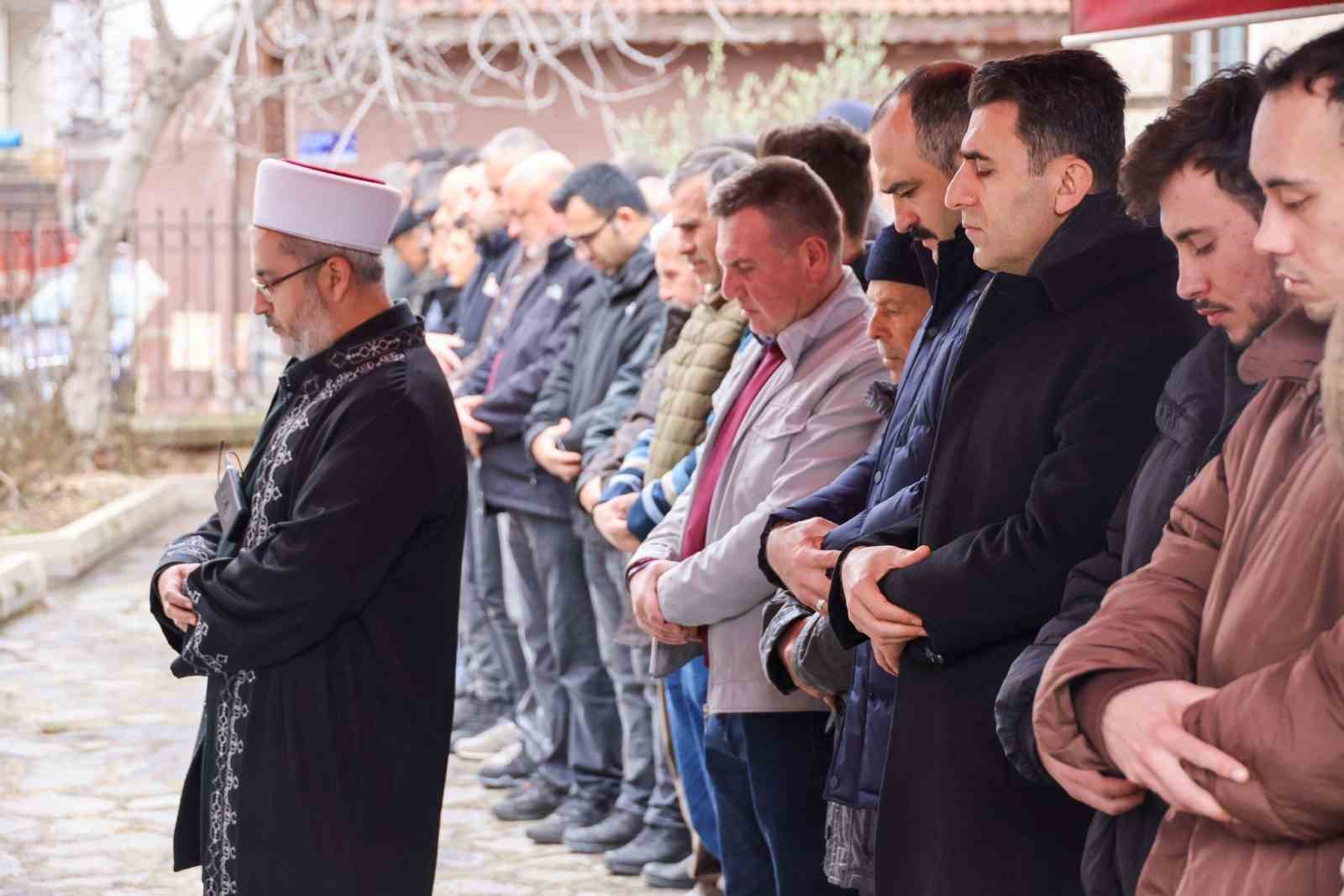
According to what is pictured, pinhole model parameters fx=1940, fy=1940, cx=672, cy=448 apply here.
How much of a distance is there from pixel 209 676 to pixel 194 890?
7.19 feet

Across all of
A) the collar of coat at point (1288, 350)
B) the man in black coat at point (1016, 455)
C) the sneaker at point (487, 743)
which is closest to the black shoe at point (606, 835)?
the sneaker at point (487, 743)

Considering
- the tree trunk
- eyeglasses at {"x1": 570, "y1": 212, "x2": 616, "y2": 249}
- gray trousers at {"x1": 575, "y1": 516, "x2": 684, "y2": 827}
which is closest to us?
gray trousers at {"x1": 575, "y1": 516, "x2": 684, "y2": 827}

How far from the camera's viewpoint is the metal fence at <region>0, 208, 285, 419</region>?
1467 centimetres

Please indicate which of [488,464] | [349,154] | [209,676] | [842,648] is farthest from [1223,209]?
[349,154]

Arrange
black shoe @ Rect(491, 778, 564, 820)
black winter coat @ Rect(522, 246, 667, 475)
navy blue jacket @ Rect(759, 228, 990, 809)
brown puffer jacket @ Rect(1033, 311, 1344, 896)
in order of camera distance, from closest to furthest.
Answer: brown puffer jacket @ Rect(1033, 311, 1344, 896) < navy blue jacket @ Rect(759, 228, 990, 809) < black winter coat @ Rect(522, 246, 667, 475) < black shoe @ Rect(491, 778, 564, 820)

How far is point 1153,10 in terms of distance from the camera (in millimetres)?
4176

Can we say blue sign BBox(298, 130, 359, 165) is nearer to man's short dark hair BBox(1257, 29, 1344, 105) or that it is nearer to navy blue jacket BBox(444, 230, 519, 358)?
navy blue jacket BBox(444, 230, 519, 358)

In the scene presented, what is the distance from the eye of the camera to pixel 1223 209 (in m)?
2.71

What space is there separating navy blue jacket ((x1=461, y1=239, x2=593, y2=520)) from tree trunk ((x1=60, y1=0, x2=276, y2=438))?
8416 mm

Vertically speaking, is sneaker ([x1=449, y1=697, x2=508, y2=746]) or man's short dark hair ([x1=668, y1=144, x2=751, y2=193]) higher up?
man's short dark hair ([x1=668, y1=144, x2=751, y2=193])

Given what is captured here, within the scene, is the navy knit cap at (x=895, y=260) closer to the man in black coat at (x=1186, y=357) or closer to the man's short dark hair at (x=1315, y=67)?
the man in black coat at (x=1186, y=357)

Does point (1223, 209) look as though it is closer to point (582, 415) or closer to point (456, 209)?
point (582, 415)

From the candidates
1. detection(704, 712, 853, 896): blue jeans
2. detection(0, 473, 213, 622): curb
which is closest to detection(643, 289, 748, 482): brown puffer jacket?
detection(704, 712, 853, 896): blue jeans

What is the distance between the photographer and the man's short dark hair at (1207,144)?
107 inches
